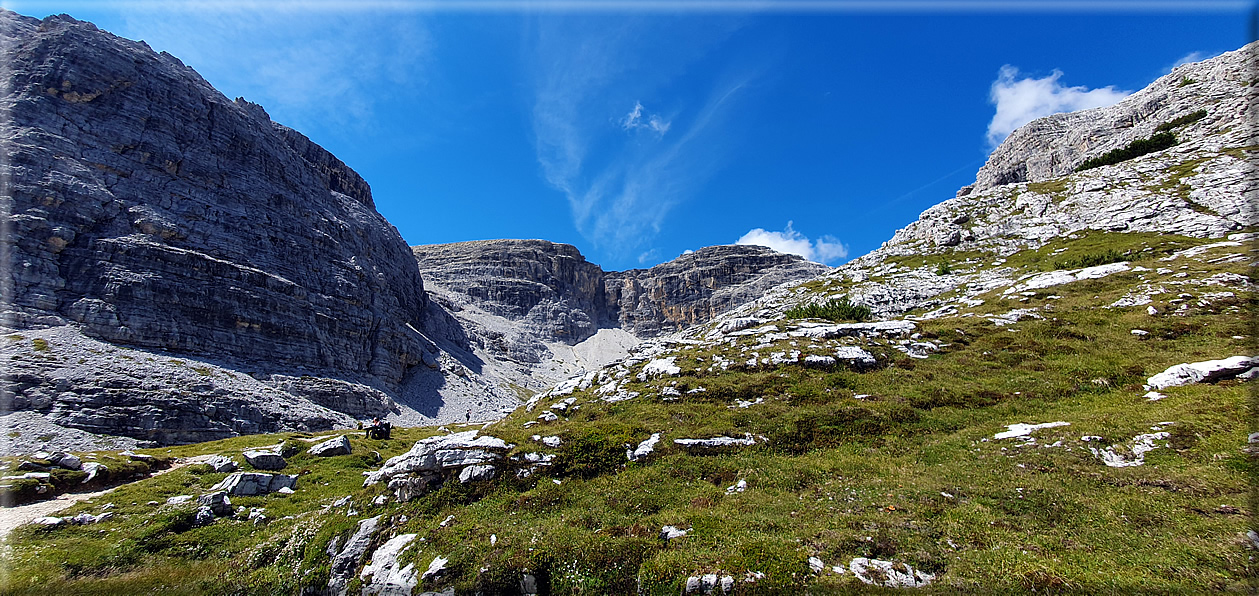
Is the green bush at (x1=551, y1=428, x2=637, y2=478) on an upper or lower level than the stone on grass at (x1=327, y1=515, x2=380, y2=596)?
upper

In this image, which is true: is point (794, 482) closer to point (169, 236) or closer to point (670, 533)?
point (670, 533)

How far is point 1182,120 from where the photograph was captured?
7338 cm

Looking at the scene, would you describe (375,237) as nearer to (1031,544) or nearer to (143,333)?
(143,333)

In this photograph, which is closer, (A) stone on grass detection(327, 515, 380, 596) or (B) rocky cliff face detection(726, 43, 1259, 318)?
(A) stone on grass detection(327, 515, 380, 596)

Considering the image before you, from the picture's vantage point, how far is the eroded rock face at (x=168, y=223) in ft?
253

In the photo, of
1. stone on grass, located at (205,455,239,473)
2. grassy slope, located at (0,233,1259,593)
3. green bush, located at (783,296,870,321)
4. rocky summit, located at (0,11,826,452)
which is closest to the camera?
grassy slope, located at (0,233,1259,593)

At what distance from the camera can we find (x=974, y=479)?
14742 mm

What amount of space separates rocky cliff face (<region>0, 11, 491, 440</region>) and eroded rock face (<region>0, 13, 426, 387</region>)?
284 millimetres

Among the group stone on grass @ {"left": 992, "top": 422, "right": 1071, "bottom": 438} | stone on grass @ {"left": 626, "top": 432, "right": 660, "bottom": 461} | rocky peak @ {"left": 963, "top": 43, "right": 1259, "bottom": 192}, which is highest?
rocky peak @ {"left": 963, "top": 43, "right": 1259, "bottom": 192}

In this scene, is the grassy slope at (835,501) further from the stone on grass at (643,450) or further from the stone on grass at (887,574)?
the stone on grass at (643,450)

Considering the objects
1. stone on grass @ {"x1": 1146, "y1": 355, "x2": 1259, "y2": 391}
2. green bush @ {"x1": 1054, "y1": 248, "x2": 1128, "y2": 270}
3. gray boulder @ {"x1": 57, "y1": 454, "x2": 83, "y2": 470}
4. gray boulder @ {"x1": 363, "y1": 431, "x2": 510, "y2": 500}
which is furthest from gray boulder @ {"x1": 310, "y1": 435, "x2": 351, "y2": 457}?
green bush @ {"x1": 1054, "y1": 248, "x2": 1128, "y2": 270}

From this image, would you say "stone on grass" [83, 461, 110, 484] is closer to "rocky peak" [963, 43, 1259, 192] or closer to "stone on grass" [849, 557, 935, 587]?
"stone on grass" [849, 557, 935, 587]

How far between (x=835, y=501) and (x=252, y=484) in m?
28.6

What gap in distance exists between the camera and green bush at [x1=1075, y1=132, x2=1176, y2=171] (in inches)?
2719
